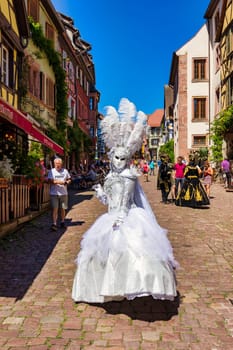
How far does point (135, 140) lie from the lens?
434 centimetres

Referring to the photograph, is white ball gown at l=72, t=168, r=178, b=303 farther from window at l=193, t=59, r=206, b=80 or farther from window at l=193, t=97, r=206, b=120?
window at l=193, t=59, r=206, b=80

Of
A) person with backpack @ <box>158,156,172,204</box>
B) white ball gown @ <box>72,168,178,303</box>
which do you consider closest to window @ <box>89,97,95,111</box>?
person with backpack @ <box>158,156,172,204</box>

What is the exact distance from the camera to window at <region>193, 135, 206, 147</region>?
3083 cm

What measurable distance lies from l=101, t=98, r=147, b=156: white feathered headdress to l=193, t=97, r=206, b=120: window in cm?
2741

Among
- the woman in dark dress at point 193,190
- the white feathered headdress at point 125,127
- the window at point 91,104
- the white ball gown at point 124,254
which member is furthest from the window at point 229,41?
the white ball gown at point 124,254

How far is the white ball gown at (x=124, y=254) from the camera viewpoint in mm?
3604

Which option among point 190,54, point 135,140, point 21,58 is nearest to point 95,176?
point 21,58

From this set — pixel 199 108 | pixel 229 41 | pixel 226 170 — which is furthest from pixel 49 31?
pixel 199 108

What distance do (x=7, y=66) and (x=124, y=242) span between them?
11518mm

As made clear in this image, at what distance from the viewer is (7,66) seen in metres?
13.6

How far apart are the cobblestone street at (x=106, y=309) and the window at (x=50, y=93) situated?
13409mm

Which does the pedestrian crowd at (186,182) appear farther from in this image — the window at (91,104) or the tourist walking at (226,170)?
the window at (91,104)

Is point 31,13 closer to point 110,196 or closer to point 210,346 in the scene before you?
point 110,196

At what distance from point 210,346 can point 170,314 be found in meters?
0.74
